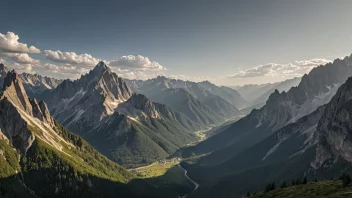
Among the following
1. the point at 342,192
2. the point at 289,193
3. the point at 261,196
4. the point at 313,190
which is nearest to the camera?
the point at 342,192

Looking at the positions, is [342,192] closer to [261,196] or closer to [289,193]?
[289,193]

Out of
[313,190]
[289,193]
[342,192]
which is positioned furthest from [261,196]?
[342,192]

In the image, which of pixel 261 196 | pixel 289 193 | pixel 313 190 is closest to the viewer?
pixel 313 190

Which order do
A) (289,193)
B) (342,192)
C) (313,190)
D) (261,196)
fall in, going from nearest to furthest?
(342,192)
(313,190)
(289,193)
(261,196)

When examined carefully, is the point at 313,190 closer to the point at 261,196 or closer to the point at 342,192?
the point at 342,192

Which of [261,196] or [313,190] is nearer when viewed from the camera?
[313,190]

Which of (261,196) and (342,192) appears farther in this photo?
(261,196)

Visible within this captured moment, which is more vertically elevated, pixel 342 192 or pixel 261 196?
pixel 342 192

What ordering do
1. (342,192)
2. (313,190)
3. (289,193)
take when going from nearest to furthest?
(342,192)
(313,190)
(289,193)

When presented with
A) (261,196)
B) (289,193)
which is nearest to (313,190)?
(289,193)
